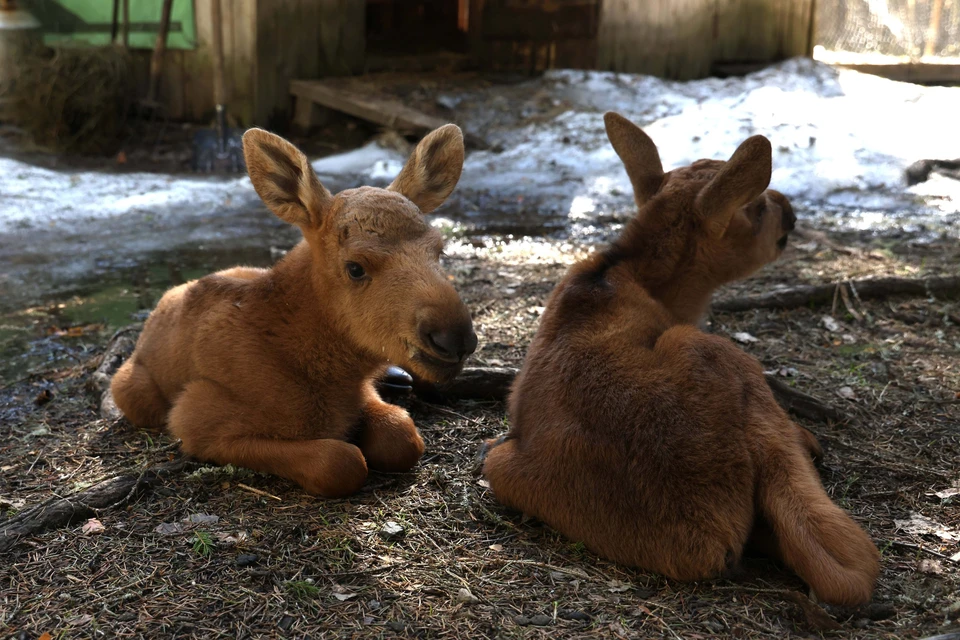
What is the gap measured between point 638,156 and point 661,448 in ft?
8.40

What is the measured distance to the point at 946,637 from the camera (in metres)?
3.10

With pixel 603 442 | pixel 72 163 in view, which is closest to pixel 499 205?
pixel 72 163

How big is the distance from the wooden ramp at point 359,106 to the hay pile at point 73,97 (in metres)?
2.86

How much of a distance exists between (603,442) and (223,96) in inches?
457

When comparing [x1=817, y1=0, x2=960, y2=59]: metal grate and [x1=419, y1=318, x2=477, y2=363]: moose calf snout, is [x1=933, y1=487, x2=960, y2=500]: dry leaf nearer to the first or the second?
[x1=419, y1=318, x2=477, y2=363]: moose calf snout

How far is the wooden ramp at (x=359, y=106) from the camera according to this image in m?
13.5

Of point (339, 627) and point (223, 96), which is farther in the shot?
point (223, 96)

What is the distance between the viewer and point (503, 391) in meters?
5.66

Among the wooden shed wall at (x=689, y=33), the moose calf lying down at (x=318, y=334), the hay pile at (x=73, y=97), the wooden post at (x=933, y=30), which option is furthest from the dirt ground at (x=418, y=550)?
the wooden post at (x=933, y=30)

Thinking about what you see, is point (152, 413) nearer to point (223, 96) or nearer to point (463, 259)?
point (463, 259)

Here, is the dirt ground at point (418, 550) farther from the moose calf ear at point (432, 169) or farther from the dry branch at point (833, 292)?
the moose calf ear at point (432, 169)

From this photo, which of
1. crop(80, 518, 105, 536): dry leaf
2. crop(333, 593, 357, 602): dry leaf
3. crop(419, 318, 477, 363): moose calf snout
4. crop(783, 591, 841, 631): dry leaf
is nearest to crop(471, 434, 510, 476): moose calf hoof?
crop(419, 318, 477, 363): moose calf snout

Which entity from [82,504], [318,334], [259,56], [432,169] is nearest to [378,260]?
[318,334]

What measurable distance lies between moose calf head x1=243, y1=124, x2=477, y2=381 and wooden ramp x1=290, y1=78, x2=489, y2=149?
8.61 meters
